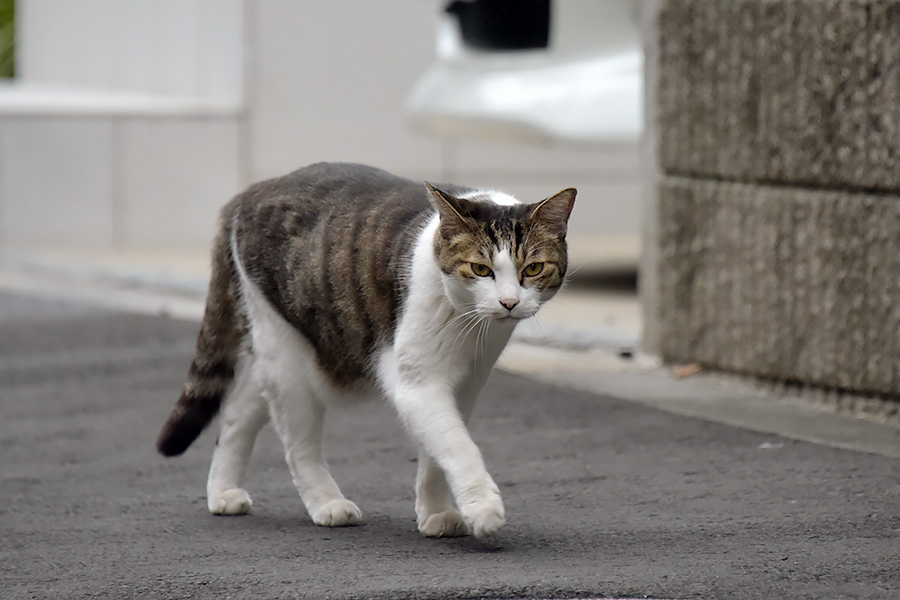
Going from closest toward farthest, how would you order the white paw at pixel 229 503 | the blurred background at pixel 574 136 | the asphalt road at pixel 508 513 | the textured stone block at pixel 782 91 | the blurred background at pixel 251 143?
the asphalt road at pixel 508 513
the white paw at pixel 229 503
the textured stone block at pixel 782 91
the blurred background at pixel 574 136
the blurred background at pixel 251 143

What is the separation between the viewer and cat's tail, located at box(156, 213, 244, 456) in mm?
3643

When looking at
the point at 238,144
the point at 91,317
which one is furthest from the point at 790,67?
the point at 238,144

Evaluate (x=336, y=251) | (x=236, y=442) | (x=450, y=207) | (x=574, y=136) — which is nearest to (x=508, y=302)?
(x=450, y=207)

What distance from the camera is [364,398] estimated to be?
11.4ft

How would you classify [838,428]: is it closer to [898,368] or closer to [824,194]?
[898,368]

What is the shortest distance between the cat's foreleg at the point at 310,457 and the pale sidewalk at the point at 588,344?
0.62 metres

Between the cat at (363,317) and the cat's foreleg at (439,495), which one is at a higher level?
the cat at (363,317)

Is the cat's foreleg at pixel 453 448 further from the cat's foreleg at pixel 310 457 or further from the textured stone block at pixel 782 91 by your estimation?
the textured stone block at pixel 782 91

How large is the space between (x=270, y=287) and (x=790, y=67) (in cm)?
232

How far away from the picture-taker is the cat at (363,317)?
3078mm

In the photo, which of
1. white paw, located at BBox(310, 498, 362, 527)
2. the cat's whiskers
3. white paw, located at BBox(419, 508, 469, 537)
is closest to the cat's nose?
the cat's whiskers

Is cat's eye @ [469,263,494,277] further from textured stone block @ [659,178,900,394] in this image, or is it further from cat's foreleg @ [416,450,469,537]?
textured stone block @ [659,178,900,394]

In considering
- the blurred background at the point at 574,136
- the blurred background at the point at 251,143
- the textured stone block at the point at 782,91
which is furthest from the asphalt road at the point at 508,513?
the blurred background at the point at 251,143

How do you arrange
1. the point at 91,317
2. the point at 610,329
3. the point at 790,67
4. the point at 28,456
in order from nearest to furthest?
the point at 28,456, the point at 790,67, the point at 610,329, the point at 91,317
